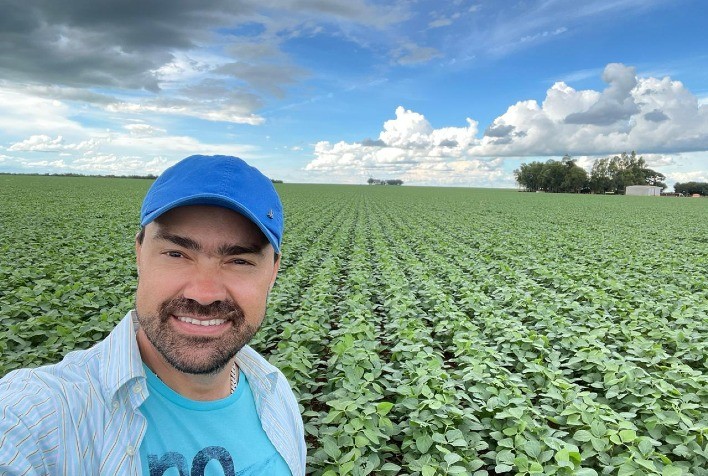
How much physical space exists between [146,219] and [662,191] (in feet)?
457

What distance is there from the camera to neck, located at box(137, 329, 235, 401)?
1.37 metres

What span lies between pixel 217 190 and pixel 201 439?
2.25 ft

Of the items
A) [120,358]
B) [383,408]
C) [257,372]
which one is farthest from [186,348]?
[383,408]

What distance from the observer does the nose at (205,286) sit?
1337 mm

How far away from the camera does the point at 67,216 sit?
1912 cm

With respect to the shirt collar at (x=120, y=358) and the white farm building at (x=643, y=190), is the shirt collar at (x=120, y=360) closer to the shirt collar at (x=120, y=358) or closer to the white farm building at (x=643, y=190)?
the shirt collar at (x=120, y=358)

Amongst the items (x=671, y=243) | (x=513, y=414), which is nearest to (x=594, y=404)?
(x=513, y=414)

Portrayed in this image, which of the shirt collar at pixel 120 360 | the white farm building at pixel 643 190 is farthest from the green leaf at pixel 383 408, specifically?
the white farm building at pixel 643 190

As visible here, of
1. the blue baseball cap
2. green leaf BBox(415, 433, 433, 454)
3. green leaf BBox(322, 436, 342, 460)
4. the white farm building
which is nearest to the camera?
the blue baseball cap

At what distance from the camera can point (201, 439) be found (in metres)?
1.30

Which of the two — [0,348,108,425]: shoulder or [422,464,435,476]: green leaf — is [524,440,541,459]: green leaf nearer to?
[422,464,435,476]: green leaf

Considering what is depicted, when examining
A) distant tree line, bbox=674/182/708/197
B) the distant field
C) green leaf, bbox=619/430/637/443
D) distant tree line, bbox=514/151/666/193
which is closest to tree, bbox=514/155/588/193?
distant tree line, bbox=514/151/666/193

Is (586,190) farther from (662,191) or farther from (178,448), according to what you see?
(178,448)

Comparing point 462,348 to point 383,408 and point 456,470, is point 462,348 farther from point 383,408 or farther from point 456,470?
Answer: point 456,470
